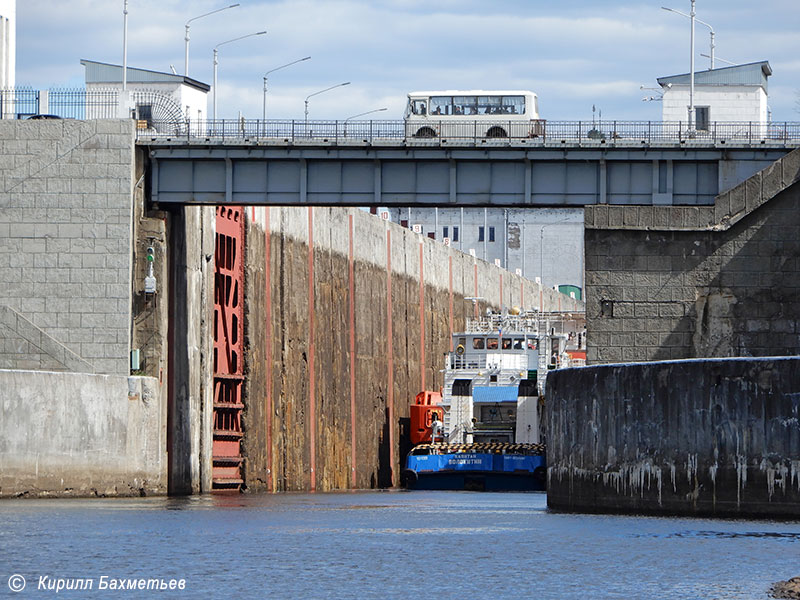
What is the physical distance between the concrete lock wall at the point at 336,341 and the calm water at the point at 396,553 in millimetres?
24264

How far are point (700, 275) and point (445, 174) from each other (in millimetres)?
11753

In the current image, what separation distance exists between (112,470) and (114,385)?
110 inches

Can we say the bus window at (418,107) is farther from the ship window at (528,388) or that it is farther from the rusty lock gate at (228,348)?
the ship window at (528,388)

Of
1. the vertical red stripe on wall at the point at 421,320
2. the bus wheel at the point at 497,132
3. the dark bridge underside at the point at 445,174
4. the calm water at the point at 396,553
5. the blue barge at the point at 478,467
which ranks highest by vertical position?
the bus wheel at the point at 497,132

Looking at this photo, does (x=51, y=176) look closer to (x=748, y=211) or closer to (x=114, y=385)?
(x=114, y=385)

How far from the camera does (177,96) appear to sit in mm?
68562

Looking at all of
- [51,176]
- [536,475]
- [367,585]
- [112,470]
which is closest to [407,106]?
[536,475]

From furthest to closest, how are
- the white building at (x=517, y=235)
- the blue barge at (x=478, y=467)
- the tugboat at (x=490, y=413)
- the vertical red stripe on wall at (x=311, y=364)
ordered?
the white building at (x=517, y=235)
the vertical red stripe on wall at (x=311, y=364)
the tugboat at (x=490, y=413)
the blue barge at (x=478, y=467)

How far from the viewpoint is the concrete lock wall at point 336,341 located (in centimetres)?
7150

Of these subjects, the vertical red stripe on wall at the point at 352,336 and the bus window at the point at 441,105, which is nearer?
the bus window at the point at 441,105

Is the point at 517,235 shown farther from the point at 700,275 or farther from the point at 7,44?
the point at 700,275

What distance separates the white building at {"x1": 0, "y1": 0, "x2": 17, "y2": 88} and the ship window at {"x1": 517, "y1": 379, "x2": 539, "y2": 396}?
28267mm

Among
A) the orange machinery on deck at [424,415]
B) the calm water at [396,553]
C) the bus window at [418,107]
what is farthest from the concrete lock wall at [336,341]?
the calm water at [396,553]

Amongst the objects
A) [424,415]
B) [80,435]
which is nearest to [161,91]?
[80,435]
